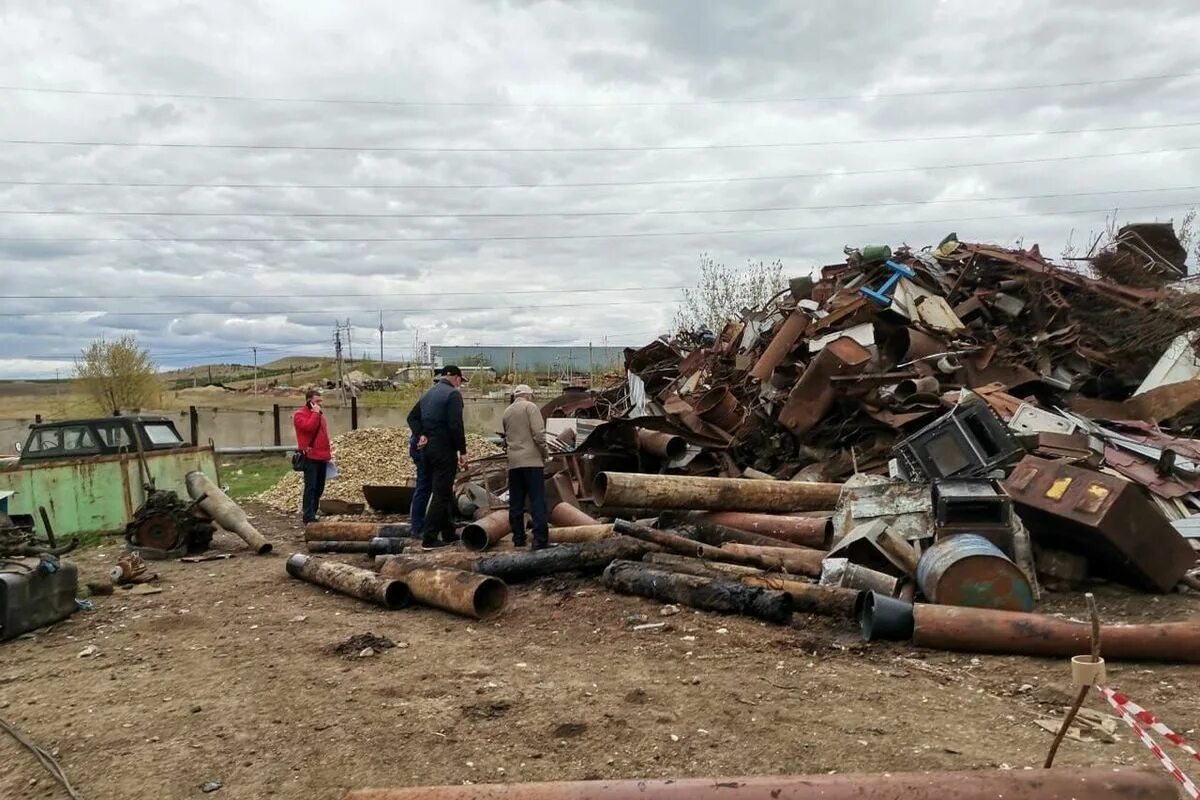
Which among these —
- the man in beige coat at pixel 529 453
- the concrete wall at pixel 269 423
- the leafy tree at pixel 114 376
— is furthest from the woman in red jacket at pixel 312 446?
the leafy tree at pixel 114 376

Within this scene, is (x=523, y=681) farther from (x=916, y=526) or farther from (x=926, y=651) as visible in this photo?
(x=916, y=526)

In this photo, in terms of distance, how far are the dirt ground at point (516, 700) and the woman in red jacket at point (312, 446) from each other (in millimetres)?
3440

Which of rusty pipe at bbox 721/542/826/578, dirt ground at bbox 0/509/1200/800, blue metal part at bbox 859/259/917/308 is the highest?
blue metal part at bbox 859/259/917/308

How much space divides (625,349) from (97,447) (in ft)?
26.1

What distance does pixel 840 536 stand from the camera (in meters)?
6.75

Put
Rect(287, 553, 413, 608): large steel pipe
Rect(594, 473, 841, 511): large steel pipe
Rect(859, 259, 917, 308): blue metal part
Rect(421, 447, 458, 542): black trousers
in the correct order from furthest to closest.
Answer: Rect(859, 259, 917, 308): blue metal part
Rect(421, 447, 458, 542): black trousers
Rect(594, 473, 841, 511): large steel pipe
Rect(287, 553, 413, 608): large steel pipe

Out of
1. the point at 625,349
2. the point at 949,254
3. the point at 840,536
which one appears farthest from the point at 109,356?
the point at 840,536

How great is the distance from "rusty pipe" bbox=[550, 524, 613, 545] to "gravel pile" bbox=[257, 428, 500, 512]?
5.34 m

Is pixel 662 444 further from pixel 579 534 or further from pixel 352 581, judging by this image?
pixel 352 581

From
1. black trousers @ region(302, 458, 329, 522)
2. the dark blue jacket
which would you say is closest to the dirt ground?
the dark blue jacket

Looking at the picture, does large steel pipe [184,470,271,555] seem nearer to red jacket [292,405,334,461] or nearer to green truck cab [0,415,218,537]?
green truck cab [0,415,218,537]

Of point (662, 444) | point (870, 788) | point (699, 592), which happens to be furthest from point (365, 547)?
point (870, 788)

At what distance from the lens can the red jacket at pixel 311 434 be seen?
945 centimetres

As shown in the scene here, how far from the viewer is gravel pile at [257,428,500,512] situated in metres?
13.0
